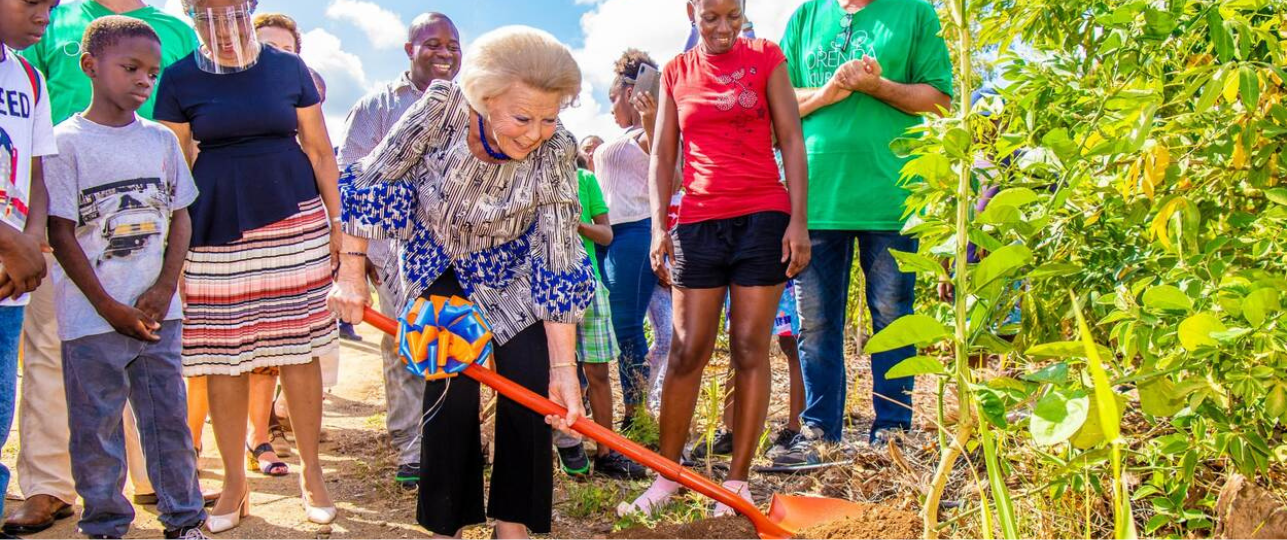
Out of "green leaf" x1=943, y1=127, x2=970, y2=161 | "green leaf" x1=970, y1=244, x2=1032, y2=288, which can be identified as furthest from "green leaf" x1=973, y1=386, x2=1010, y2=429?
"green leaf" x1=943, y1=127, x2=970, y2=161

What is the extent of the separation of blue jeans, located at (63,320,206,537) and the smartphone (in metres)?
2.41

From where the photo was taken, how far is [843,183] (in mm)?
3592

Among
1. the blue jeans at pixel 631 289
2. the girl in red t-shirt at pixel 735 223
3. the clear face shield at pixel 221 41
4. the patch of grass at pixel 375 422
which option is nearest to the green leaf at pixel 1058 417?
the girl in red t-shirt at pixel 735 223

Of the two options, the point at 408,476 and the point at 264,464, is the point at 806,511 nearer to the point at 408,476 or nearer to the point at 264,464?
the point at 408,476

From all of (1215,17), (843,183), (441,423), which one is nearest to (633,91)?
(843,183)

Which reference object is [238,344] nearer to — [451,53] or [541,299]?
[541,299]

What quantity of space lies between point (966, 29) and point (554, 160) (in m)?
1.38

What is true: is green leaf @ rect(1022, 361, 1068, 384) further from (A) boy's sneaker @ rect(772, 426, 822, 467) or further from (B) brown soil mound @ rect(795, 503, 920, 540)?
(A) boy's sneaker @ rect(772, 426, 822, 467)

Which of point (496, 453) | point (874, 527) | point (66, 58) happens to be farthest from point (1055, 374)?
point (66, 58)

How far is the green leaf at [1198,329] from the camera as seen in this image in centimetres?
135

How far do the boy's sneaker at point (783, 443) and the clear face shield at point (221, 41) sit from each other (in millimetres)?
2409

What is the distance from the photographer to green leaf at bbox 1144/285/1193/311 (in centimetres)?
142

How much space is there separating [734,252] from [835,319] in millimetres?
660

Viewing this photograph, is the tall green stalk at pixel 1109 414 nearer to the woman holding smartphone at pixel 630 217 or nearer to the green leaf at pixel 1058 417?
the green leaf at pixel 1058 417
